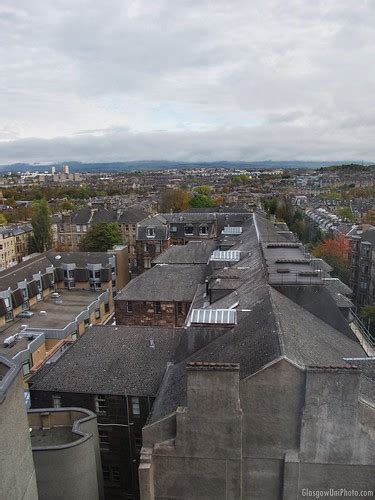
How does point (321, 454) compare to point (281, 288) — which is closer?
point (321, 454)

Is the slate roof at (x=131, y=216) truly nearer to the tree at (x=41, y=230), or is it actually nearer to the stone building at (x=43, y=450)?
the tree at (x=41, y=230)

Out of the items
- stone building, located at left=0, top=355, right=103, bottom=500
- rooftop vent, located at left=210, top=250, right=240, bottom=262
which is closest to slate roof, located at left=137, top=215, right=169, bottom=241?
rooftop vent, located at left=210, top=250, right=240, bottom=262

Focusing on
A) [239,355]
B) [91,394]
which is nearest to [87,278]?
[91,394]

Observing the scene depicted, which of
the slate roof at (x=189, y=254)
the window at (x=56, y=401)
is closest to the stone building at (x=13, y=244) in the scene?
the slate roof at (x=189, y=254)

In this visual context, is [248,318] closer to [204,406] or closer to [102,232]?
[204,406]

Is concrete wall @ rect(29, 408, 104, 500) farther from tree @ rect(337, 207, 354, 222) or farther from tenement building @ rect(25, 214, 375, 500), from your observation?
tree @ rect(337, 207, 354, 222)

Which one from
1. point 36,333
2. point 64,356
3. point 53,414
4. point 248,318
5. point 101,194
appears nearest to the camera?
point 53,414

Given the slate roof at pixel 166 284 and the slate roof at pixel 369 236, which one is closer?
the slate roof at pixel 166 284
